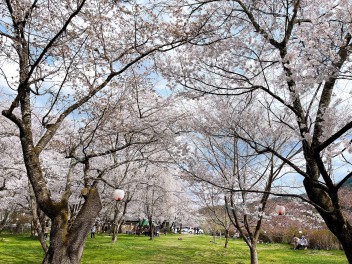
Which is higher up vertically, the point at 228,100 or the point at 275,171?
the point at 228,100

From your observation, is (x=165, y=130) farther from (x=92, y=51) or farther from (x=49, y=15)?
(x=49, y=15)

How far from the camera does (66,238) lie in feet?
14.1

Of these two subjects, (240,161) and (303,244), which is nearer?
(240,161)

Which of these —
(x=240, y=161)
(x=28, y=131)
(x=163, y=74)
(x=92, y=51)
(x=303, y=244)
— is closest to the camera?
(x=28, y=131)

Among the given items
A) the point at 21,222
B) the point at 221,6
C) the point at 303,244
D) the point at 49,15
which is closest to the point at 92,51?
the point at 49,15

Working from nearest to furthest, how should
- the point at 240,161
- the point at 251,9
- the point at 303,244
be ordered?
the point at 251,9 → the point at 240,161 → the point at 303,244

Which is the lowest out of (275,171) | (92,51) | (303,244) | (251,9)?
(303,244)

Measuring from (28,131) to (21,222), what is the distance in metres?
37.6

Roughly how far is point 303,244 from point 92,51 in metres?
22.7

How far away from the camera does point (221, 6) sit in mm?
5250

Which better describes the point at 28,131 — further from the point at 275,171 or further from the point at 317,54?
the point at 275,171

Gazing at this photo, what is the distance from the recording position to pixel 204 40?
5441mm

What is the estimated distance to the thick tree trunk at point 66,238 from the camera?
4.20 m

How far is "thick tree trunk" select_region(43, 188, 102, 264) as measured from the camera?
13.8 feet
